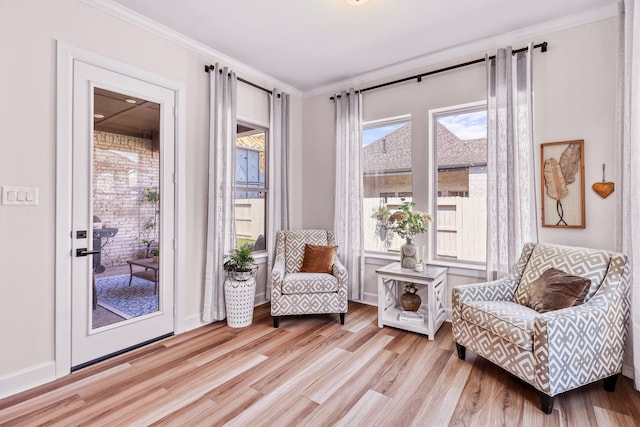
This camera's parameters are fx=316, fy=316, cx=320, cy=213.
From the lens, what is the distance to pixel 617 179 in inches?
91.4

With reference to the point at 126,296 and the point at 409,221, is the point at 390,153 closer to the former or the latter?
the point at 409,221

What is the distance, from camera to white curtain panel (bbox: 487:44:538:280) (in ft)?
9.02

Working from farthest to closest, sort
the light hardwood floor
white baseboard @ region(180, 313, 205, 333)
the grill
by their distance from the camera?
1. white baseboard @ region(180, 313, 205, 333)
2. the grill
3. the light hardwood floor

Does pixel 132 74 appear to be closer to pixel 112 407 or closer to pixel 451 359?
pixel 112 407

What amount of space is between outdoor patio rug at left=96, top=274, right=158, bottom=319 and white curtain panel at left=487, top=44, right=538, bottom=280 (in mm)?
3085

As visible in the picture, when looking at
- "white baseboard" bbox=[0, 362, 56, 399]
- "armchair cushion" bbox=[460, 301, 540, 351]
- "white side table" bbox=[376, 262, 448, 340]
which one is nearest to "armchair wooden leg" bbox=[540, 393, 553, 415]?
"armchair cushion" bbox=[460, 301, 540, 351]

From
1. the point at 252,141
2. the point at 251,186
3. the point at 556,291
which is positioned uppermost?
the point at 252,141

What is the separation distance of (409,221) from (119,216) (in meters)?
2.60

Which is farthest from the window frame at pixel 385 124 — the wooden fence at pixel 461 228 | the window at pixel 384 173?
the wooden fence at pixel 461 228

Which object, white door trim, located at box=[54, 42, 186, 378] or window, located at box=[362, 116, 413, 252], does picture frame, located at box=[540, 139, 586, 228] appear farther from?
white door trim, located at box=[54, 42, 186, 378]

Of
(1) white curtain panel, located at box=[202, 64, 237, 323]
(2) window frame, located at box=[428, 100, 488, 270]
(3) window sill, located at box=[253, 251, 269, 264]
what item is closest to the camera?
(1) white curtain panel, located at box=[202, 64, 237, 323]

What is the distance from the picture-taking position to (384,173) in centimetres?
381

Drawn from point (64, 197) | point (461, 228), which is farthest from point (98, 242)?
point (461, 228)

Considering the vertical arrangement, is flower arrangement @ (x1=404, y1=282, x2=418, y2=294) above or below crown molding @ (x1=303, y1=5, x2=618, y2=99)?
below
